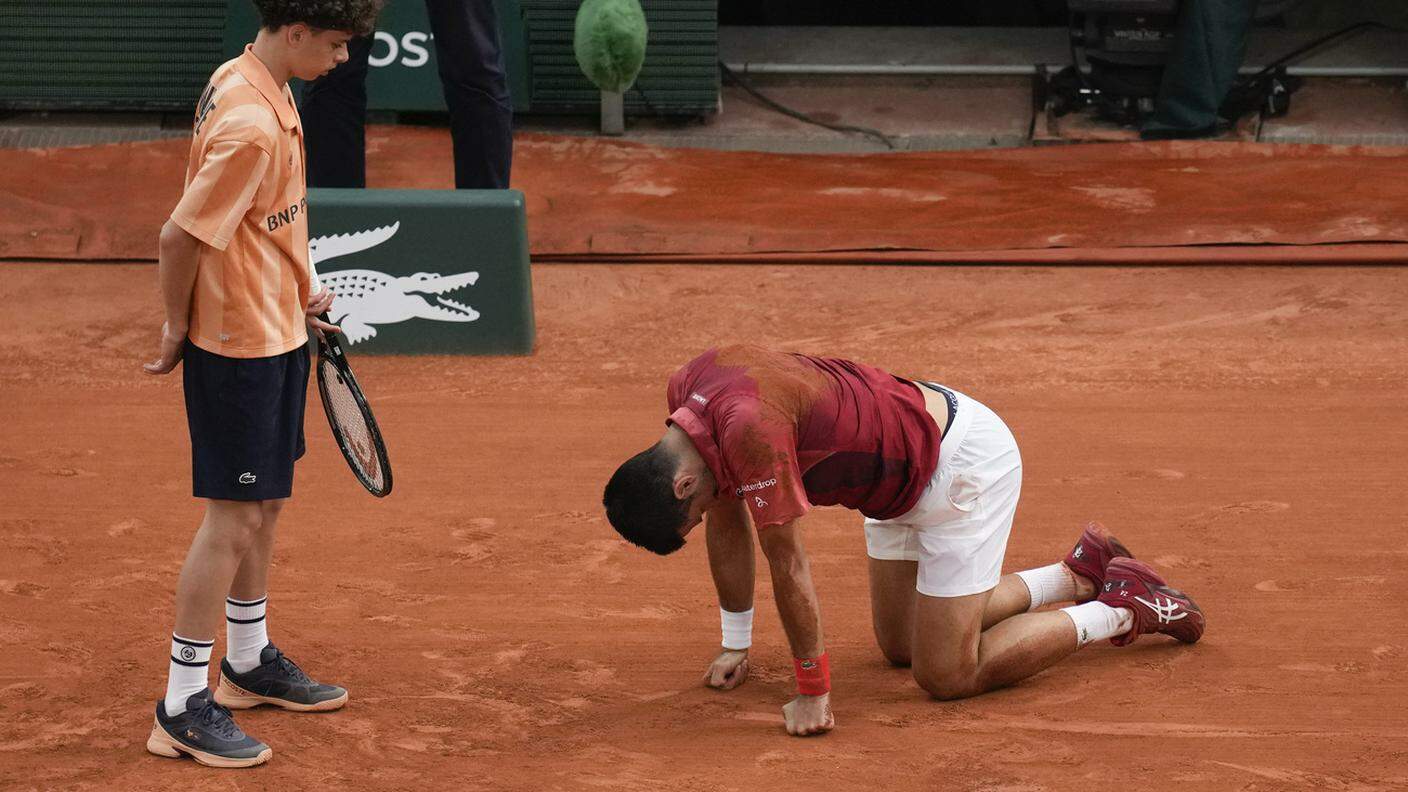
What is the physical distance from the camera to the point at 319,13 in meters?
3.24

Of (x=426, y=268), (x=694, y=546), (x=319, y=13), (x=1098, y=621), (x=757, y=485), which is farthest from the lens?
(x=426, y=268)

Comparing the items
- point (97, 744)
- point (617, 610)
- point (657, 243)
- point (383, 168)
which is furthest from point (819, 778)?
point (383, 168)

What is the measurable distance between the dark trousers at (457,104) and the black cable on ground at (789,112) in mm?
3319

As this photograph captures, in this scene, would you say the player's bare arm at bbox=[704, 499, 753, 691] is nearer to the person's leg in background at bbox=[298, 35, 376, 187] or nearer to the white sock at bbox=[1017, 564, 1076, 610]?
the white sock at bbox=[1017, 564, 1076, 610]

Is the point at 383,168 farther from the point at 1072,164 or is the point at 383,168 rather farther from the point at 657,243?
the point at 1072,164

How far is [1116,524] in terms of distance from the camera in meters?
4.85

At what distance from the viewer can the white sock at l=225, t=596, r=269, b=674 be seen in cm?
373

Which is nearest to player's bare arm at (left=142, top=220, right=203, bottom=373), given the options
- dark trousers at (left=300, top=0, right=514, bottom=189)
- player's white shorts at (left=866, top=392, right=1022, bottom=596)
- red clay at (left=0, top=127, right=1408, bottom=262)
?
player's white shorts at (left=866, top=392, right=1022, bottom=596)

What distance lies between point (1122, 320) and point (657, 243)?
223cm

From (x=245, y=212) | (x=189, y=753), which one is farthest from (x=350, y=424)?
(x=189, y=753)

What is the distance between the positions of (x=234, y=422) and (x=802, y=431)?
123 centimetres

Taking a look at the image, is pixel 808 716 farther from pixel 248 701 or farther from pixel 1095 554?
pixel 248 701

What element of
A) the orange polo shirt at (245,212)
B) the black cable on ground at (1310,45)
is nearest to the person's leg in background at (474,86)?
the orange polo shirt at (245,212)

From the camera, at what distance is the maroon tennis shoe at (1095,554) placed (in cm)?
425
